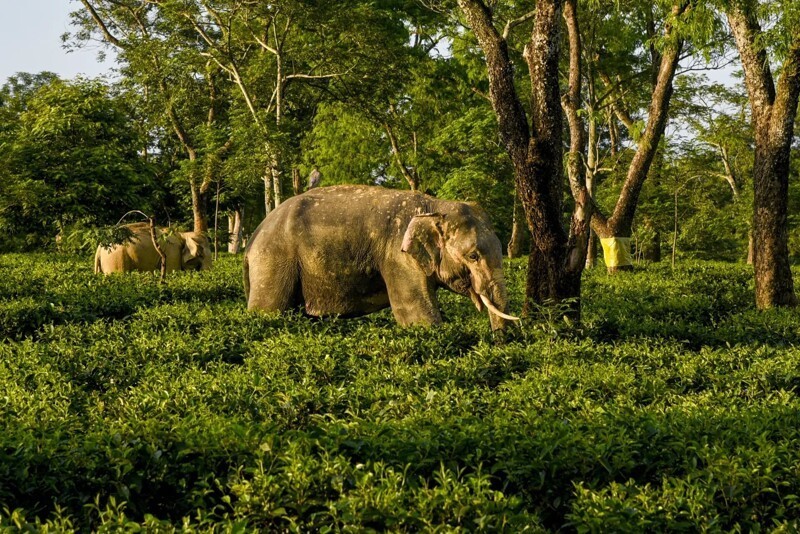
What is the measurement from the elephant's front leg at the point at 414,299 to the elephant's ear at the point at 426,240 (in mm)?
187

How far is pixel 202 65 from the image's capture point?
86.3ft

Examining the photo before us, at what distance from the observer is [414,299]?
877 cm


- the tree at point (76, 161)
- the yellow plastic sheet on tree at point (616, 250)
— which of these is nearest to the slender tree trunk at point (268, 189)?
the tree at point (76, 161)

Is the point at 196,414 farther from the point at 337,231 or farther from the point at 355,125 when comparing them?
the point at 355,125

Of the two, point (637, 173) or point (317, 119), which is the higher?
point (317, 119)

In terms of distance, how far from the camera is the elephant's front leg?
28.5 feet

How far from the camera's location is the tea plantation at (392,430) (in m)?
3.84

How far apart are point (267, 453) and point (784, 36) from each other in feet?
31.8

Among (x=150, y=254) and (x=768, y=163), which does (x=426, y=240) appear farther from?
(x=150, y=254)

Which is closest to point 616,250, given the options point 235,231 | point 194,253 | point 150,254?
point 194,253

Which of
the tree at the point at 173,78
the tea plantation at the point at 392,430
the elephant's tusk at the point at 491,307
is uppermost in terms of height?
the tree at the point at 173,78

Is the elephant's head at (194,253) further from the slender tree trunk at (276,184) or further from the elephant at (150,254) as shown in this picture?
the slender tree trunk at (276,184)

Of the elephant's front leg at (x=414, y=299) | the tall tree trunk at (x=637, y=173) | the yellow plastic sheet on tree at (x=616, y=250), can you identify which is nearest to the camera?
the elephant's front leg at (x=414, y=299)

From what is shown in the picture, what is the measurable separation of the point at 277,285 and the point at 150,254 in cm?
922
